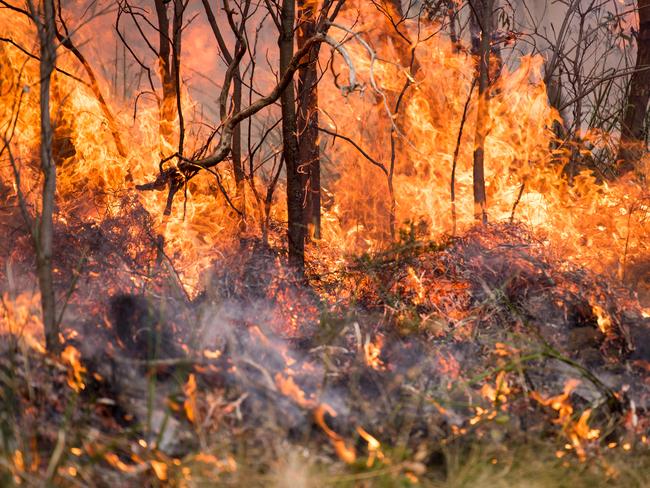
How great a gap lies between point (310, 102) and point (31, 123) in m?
2.00

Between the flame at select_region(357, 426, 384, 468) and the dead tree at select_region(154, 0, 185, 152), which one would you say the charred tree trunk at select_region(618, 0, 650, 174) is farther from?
the flame at select_region(357, 426, 384, 468)

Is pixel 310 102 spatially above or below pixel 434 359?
above

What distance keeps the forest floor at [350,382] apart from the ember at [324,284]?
0.01m

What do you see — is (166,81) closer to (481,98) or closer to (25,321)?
(481,98)

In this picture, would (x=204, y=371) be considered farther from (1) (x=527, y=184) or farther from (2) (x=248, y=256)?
(1) (x=527, y=184)

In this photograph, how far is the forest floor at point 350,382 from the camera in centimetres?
234

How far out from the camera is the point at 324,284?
14.1 ft

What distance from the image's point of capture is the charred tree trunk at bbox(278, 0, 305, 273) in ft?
13.2

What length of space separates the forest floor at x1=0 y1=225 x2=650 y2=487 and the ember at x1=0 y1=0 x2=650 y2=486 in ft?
0.04

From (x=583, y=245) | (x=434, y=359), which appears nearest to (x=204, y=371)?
(x=434, y=359)

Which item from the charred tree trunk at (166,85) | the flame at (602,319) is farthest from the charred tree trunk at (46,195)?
the charred tree trunk at (166,85)

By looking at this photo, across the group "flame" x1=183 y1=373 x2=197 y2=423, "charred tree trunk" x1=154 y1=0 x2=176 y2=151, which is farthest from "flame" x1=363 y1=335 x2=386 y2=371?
"charred tree trunk" x1=154 y1=0 x2=176 y2=151

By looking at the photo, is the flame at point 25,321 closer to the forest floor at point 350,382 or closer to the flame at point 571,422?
the forest floor at point 350,382

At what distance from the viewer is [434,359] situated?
10.8ft
